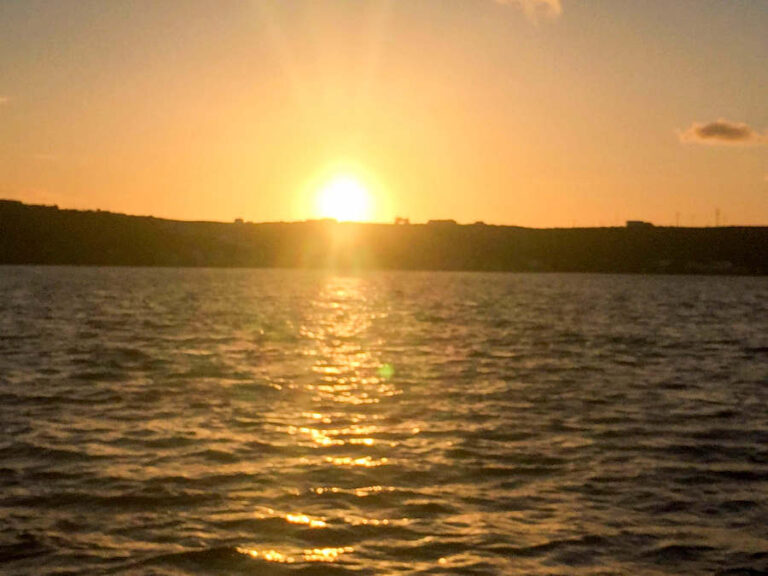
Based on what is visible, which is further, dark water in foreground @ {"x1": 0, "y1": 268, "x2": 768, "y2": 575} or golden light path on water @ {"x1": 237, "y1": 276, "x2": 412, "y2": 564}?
golden light path on water @ {"x1": 237, "y1": 276, "x2": 412, "y2": 564}

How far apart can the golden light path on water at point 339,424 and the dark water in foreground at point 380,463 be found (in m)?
0.06

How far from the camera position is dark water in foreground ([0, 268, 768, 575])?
12000 millimetres

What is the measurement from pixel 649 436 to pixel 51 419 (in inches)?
484

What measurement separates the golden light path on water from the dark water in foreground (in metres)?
0.06

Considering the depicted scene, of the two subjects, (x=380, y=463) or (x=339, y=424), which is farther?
(x=339, y=424)

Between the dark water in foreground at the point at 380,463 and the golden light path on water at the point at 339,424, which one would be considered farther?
the golden light path on water at the point at 339,424

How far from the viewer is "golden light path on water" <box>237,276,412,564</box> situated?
12.1 metres

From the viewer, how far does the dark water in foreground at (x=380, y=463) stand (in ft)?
39.4

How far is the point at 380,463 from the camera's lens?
1681 cm

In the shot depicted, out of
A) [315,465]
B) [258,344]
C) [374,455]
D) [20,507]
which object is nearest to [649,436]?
[374,455]

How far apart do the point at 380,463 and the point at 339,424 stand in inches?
163

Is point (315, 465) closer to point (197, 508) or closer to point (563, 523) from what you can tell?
point (197, 508)

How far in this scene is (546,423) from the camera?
2112 centimetres

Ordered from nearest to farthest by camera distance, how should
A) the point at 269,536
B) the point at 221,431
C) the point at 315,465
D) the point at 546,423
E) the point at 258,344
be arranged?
1. the point at 269,536
2. the point at 315,465
3. the point at 221,431
4. the point at 546,423
5. the point at 258,344
